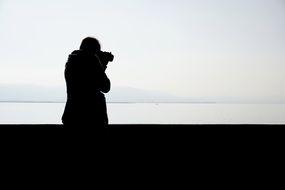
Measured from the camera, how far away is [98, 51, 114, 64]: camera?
7.85ft

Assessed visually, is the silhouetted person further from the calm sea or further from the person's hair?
the calm sea

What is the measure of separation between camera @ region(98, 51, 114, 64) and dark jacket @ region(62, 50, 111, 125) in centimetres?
13

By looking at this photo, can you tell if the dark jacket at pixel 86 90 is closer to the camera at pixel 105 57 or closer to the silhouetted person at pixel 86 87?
the silhouetted person at pixel 86 87

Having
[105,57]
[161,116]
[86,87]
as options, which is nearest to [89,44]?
[105,57]

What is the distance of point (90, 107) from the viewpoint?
7.29 ft

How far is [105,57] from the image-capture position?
241 centimetres

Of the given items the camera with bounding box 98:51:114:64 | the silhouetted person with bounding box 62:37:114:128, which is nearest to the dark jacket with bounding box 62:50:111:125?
the silhouetted person with bounding box 62:37:114:128

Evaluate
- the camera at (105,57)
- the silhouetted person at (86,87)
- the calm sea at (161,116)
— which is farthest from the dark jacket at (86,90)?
the calm sea at (161,116)
